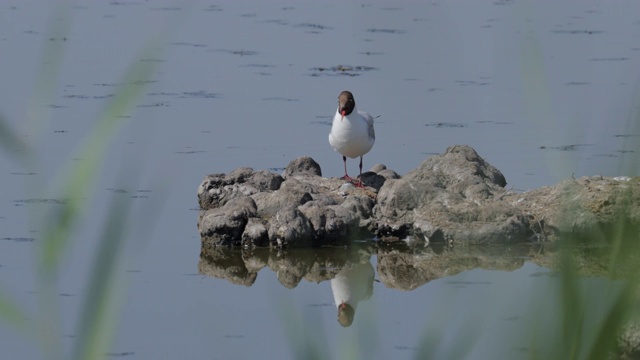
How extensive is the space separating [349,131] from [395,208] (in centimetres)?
101

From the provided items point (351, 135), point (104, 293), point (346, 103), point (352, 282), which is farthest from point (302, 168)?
point (104, 293)

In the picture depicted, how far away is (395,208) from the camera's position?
9609 mm

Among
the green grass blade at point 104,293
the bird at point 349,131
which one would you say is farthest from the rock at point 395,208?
the green grass blade at point 104,293

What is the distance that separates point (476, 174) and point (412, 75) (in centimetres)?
623

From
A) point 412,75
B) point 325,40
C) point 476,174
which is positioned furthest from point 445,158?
point 325,40

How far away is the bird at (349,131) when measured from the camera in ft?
34.0

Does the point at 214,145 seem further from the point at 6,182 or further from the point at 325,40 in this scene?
the point at 325,40

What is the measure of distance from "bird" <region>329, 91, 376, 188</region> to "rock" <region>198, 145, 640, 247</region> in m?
0.36

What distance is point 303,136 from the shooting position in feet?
41.0

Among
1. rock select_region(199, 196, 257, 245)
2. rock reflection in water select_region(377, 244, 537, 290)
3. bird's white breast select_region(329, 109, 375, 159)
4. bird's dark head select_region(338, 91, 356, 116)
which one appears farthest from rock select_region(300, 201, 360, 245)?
bird's dark head select_region(338, 91, 356, 116)

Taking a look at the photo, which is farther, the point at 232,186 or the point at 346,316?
the point at 232,186

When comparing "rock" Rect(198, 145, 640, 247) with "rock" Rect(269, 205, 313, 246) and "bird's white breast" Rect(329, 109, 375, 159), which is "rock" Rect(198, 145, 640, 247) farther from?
"bird's white breast" Rect(329, 109, 375, 159)

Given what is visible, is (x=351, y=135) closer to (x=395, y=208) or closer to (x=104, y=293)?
(x=395, y=208)

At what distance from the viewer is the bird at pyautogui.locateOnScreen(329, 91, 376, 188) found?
10352 millimetres
